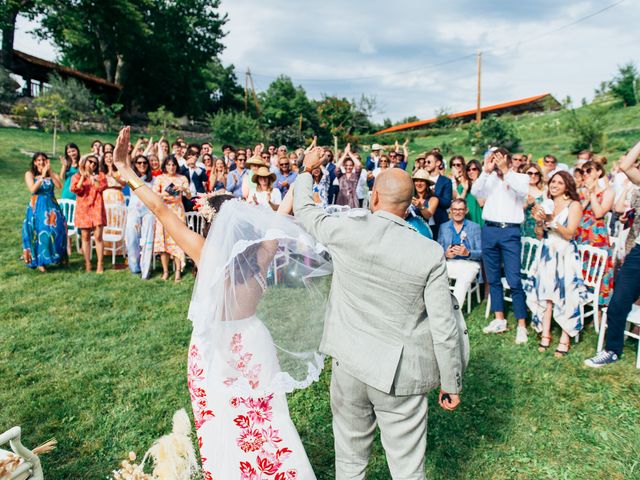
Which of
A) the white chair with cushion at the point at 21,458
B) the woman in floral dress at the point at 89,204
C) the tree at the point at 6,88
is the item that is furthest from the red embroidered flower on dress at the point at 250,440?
the tree at the point at 6,88

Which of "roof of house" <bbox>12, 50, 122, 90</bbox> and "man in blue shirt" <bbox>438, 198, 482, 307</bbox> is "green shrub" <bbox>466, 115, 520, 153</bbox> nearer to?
"man in blue shirt" <bbox>438, 198, 482, 307</bbox>

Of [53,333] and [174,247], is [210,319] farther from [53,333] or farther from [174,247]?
[174,247]

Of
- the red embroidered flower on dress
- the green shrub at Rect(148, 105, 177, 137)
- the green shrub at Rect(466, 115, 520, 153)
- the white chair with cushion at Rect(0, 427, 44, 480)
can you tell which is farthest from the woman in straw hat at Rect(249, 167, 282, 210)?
the green shrub at Rect(148, 105, 177, 137)

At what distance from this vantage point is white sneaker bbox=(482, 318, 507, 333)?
215 inches

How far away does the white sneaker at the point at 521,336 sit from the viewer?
5164 millimetres

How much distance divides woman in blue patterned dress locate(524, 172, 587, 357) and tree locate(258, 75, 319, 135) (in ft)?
124

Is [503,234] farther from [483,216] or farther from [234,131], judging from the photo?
[234,131]

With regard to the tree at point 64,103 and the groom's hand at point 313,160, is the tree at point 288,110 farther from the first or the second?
the groom's hand at point 313,160

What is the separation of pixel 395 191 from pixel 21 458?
214 cm

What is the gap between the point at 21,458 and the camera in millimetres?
2037

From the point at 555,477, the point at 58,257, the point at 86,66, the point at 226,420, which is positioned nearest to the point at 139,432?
the point at 226,420

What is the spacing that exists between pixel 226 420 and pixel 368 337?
0.88m

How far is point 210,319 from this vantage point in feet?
7.49

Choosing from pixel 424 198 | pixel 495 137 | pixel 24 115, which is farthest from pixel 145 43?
pixel 424 198
